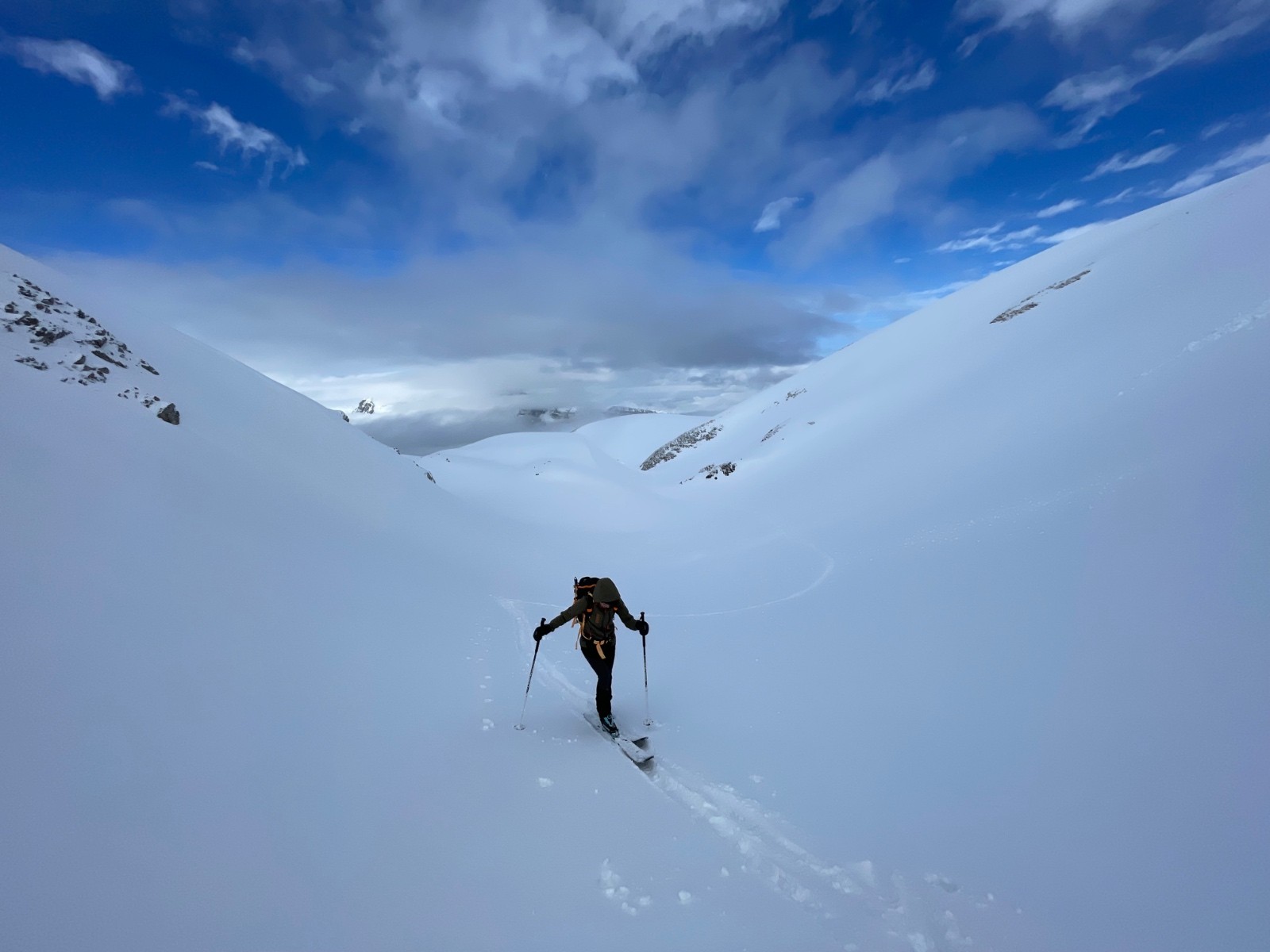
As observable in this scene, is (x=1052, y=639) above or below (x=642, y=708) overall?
above

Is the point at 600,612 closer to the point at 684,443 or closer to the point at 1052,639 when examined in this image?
the point at 1052,639

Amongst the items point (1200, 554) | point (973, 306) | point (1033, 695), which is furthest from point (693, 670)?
point (973, 306)

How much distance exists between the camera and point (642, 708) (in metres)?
7.99

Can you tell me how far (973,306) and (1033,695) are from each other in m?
42.5

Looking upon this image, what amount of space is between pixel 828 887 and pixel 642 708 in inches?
154

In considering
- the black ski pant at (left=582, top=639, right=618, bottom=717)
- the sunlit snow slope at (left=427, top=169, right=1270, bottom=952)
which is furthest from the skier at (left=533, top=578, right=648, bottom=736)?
the sunlit snow slope at (left=427, top=169, right=1270, bottom=952)

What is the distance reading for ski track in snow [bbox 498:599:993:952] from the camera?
3.91 m

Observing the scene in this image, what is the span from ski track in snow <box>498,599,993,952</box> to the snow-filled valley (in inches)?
1.3

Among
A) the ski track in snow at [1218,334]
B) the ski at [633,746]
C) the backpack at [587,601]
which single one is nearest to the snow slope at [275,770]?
the ski at [633,746]

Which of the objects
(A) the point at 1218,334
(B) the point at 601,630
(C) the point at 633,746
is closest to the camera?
(C) the point at 633,746

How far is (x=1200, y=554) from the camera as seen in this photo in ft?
21.9

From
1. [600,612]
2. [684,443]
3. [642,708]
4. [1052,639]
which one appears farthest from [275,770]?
[684,443]

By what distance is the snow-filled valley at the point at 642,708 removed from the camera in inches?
145

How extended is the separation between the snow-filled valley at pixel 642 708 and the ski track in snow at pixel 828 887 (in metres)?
0.03
